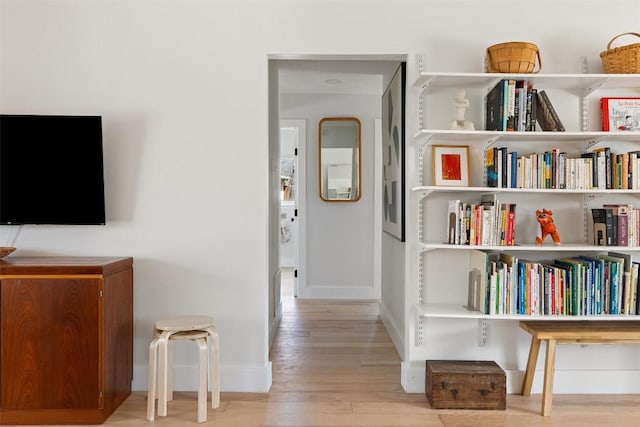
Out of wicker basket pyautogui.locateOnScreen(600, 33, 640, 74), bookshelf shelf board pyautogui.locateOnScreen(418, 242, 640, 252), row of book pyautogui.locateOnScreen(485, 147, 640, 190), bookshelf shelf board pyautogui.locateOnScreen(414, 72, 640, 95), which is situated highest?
wicker basket pyautogui.locateOnScreen(600, 33, 640, 74)

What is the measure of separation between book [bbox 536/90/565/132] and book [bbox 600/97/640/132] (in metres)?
0.34

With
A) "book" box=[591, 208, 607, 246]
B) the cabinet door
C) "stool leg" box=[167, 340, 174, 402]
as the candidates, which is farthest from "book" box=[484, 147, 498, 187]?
the cabinet door

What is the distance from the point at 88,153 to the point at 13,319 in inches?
37.9

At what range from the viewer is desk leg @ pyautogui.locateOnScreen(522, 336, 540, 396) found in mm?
2938

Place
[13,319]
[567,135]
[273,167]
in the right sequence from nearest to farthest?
[13,319] < [567,135] < [273,167]

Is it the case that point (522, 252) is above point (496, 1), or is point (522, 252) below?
below

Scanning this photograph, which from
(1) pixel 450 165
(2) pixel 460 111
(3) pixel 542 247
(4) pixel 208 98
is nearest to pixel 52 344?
(4) pixel 208 98

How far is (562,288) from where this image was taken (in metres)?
2.88

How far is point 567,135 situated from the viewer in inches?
112

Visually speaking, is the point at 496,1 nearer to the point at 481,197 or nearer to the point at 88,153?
the point at 481,197

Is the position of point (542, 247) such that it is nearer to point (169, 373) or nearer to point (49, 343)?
point (169, 373)

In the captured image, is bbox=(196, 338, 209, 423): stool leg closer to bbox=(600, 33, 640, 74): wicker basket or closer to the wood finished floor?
the wood finished floor

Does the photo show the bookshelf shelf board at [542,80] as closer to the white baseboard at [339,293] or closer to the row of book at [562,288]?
the row of book at [562,288]

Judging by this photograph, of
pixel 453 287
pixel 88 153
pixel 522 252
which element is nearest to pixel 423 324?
pixel 453 287
